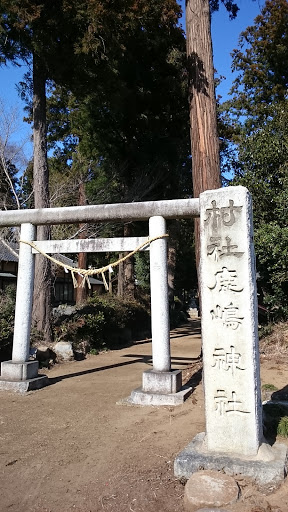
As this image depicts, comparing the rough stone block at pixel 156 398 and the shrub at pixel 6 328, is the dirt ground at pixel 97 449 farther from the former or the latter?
the shrub at pixel 6 328

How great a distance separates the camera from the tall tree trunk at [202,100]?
7609 millimetres

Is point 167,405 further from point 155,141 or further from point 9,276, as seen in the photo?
point 9,276

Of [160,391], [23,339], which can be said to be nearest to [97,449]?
[160,391]

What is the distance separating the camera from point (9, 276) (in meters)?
18.5

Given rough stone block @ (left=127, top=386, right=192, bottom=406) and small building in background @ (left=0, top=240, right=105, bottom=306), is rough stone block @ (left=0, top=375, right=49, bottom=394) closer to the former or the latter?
rough stone block @ (left=127, top=386, right=192, bottom=406)

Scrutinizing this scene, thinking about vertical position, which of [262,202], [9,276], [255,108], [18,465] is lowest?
[18,465]

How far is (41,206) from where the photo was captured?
33.5 ft

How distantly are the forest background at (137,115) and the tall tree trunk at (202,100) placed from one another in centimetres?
50

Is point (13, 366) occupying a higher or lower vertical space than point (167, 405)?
higher

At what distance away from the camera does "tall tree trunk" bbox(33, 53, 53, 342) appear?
33.8 ft

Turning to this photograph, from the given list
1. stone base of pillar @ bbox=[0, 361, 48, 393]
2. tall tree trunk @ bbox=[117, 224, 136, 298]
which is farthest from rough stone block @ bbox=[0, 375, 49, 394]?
tall tree trunk @ bbox=[117, 224, 136, 298]

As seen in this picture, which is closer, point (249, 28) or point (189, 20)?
point (189, 20)

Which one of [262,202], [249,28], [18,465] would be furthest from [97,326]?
[249,28]

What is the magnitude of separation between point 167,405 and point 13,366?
3049 millimetres
